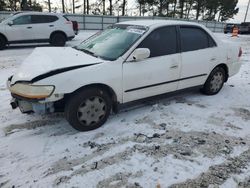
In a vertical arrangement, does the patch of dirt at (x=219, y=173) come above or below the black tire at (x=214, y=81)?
below

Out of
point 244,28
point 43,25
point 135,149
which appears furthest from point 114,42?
point 244,28

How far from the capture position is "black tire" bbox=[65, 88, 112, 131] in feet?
11.0

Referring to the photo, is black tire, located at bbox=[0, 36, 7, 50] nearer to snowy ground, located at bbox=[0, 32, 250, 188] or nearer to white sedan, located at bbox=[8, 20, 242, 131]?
snowy ground, located at bbox=[0, 32, 250, 188]

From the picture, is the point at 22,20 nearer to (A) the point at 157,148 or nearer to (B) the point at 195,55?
(B) the point at 195,55

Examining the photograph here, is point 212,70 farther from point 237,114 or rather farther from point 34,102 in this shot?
point 34,102

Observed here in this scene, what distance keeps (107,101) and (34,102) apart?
1.05 m

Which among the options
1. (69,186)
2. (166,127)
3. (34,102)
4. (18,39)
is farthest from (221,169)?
(18,39)

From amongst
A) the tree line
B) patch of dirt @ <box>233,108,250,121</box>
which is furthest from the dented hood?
the tree line

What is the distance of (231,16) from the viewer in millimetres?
51094

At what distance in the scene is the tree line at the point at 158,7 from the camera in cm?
3334

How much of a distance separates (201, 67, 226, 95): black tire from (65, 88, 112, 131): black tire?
2490 millimetres

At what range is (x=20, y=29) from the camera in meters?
10.8

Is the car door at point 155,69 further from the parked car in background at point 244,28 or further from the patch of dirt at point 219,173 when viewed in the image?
the parked car in background at point 244,28

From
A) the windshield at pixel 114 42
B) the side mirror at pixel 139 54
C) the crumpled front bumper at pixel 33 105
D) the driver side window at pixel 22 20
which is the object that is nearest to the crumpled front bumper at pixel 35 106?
the crumpled front bumper at pixel 33 105
